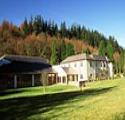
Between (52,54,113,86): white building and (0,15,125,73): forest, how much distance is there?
1751 cm

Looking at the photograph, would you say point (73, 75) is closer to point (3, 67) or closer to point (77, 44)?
point (3, 67)

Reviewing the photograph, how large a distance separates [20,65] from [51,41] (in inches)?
2222

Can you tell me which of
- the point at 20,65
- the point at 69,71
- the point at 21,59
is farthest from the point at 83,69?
the point at 20,65

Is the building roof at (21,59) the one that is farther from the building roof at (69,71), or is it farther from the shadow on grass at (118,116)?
the shadow on grass at (118,116)

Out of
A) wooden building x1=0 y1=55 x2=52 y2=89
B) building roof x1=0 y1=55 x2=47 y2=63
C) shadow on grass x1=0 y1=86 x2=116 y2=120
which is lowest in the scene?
shadow on grass x1=0 y1=86 x2=116 y2=120

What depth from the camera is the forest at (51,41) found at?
97562 millimetres

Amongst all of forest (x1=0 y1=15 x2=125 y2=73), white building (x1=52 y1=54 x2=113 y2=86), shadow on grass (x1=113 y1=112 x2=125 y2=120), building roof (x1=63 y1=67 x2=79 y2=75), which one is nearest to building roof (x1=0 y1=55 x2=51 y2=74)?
white building (x1=52 y1=54 x2=113 y2=86)

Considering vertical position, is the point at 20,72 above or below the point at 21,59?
below

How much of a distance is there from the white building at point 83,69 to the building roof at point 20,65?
14.9ft

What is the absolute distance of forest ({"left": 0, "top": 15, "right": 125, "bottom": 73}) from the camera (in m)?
97.6

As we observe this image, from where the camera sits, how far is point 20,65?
6112cm

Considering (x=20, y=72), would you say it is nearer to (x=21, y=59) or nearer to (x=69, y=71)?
(x=21, y=59)

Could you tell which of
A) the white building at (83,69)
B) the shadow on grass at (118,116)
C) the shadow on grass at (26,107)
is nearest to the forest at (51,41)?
the white building at (83,69)

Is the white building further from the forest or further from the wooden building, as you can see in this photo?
the forest
